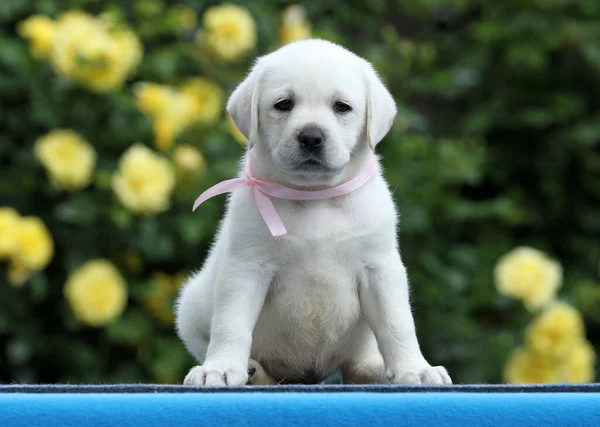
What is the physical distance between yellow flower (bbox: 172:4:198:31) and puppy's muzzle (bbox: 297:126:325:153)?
2.81 metres

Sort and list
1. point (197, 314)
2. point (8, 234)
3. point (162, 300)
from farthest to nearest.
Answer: point (162, 300)
point (8, 234)
point (197, 314)

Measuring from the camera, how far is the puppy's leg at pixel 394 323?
8.48 ft

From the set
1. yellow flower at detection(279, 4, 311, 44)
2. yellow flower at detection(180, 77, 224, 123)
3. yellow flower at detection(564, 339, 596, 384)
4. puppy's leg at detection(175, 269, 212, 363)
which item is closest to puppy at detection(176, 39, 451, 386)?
puppy's leg at detection(175, 269, 212, 363)

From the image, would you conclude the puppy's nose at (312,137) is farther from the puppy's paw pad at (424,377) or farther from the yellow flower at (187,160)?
the yellow flower at (187,160)

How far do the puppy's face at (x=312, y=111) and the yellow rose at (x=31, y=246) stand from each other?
204cm

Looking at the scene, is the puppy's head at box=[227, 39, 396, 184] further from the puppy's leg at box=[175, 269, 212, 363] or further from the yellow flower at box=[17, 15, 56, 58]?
the yellow flower at box=[17, 15, 56, 58]

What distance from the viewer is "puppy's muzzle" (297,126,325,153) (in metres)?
2.63

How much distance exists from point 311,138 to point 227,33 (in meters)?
2.70

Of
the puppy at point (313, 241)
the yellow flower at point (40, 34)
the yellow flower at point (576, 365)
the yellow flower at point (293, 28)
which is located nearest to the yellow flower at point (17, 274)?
the yellow flower at point (40, 34)

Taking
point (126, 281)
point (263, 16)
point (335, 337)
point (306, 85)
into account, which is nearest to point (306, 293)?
point (335, 337)

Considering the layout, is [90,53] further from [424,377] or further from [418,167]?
[424,377]

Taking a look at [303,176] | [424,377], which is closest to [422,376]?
[424,377]

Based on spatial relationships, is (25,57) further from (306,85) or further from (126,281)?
(306,85)

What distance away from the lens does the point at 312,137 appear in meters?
2.63
